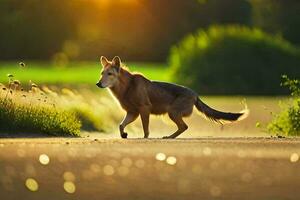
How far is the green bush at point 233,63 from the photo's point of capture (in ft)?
154

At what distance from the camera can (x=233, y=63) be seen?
4756cm

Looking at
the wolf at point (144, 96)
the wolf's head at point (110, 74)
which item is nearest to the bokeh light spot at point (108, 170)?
the wolf at point (144, 96)

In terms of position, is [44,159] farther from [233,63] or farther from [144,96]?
[233,63]

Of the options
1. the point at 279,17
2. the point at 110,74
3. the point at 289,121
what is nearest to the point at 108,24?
the point at 279,17

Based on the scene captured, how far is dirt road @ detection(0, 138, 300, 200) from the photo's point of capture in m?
10.6

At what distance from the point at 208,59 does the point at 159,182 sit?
36.2 m

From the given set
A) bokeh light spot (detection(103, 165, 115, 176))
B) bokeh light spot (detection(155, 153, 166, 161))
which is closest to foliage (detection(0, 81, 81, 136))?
bokeh light spot (detection(155, 153, 166, 161))

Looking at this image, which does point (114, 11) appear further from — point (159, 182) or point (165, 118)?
point (159, 182)

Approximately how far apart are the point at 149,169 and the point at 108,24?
270 ft

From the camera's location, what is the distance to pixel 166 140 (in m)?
18.5

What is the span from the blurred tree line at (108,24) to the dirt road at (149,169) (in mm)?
57384

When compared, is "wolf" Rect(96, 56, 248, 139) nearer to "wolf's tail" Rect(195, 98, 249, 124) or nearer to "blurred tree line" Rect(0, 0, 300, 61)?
"wolf's tail" Rect(195, 98, 249, 124)

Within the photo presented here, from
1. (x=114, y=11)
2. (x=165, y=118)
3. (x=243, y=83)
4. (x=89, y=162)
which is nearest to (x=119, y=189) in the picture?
(x=89, y=162)

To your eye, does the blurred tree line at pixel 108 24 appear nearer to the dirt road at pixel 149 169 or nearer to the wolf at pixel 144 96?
the wolf at pixel 144 96
